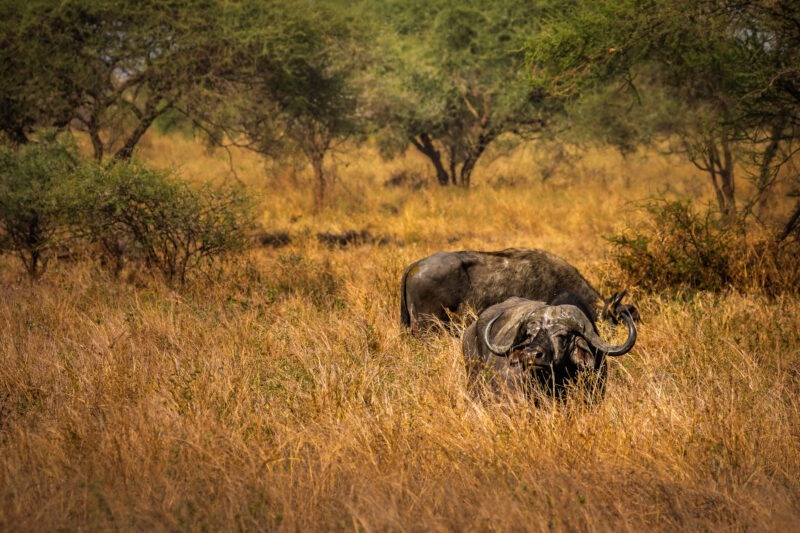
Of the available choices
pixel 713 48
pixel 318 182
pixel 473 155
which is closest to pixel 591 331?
pixel 713 48

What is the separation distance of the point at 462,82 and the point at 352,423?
44.6 ft

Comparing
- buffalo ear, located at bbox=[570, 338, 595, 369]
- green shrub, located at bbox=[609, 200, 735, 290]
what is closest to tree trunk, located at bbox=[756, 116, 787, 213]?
green shrub, located at bbox=[609, 200, 735, 290]

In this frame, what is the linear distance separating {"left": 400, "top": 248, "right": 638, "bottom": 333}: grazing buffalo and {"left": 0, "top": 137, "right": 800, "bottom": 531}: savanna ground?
0.39m

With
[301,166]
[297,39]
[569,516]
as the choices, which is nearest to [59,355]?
[569,516]

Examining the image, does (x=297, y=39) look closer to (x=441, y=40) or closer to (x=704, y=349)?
(x=441, y=40)

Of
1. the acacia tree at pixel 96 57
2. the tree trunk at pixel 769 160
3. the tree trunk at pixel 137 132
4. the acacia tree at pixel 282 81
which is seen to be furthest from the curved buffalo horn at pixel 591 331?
the tree trunk at pixel 137 132

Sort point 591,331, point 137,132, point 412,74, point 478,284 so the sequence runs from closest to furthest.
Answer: point 591,331 < point 478,284 < point 137,132 < point 412,74

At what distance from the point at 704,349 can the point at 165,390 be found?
12.6ft

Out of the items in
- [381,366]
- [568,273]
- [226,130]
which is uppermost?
[226,130]

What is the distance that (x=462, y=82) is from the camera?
15.9 m

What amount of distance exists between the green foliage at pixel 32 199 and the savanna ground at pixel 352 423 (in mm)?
1185

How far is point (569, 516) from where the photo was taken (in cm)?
264

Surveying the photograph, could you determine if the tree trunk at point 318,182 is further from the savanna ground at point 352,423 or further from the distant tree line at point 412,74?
the savanna ground at point 352,423

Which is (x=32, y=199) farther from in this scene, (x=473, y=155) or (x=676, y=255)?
(x=473, y=155)
